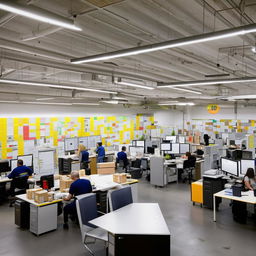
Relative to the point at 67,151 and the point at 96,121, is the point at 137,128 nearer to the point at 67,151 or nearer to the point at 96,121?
the point at 96,121

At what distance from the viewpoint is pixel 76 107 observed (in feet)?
46.0

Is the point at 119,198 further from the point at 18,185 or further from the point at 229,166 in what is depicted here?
the point at 18,185

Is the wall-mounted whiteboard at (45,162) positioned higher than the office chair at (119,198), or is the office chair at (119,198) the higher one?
the wall-mounted whiteboard at (45,162)

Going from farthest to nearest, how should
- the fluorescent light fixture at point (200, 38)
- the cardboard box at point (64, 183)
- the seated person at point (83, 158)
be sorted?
1. the seated person at point (83, 158)
2. the cardboard box at point (64, 183)
3. the fluorescent light fixture at point (200, 38)

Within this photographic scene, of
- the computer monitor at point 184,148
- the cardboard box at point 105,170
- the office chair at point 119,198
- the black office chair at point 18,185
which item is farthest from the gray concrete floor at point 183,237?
the computer monitor at point 184,148

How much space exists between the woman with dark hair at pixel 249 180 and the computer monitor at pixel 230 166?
0.46 meters

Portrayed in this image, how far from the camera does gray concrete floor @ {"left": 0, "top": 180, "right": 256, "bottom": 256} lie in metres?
4.59

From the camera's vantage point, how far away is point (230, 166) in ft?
21.5

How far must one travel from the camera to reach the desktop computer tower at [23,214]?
5.57 meters

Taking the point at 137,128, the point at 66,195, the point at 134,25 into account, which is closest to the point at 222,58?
the point at 134,25

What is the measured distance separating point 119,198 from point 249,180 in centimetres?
318

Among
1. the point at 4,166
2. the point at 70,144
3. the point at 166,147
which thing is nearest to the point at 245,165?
the point at 166,147

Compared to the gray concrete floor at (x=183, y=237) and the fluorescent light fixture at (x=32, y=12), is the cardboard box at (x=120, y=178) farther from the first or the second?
the fluorescent light fixture at (x=32, y=12)

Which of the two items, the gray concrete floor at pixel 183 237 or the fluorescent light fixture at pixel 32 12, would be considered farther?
the gray concrete floor at pixel 183 237
